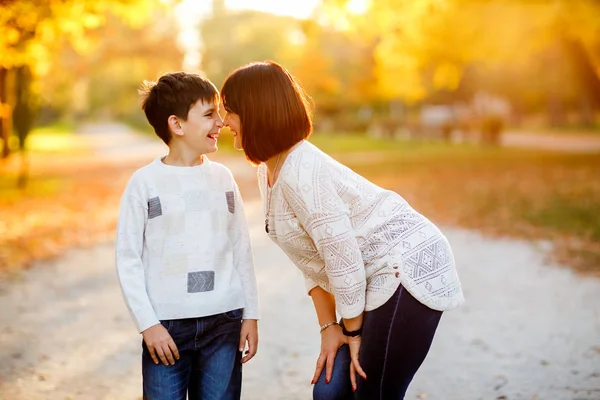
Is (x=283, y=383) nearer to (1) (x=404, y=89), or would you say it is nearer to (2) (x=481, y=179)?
(2) (x=481, y=179)

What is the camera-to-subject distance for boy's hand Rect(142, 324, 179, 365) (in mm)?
2449

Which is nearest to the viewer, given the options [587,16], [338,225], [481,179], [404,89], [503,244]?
[338,225]

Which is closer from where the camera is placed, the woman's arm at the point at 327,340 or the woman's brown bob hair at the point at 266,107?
the woman's brown bob hair at the point at 266,107

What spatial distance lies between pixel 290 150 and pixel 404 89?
36.0 meters

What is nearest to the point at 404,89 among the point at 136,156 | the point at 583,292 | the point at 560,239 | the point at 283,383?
the point at 136,156

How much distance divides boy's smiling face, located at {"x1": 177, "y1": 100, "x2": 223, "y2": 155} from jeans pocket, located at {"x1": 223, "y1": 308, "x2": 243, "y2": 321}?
642 millimetres

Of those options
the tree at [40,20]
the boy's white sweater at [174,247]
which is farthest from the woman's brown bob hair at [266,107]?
the tree at [40,20]

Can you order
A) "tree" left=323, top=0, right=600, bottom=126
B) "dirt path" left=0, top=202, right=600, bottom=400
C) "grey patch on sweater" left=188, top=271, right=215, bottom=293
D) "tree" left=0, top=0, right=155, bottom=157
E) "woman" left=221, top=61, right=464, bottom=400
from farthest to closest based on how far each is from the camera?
"tree" left=323, top=0, right=600, bottom=126
"tree" left=0, top=0, right=155, bottom=157
"dirt path" left=0, top=202, right=600, bottom=400
"grey patch on sweater" left=188, top=271, right=215, bottom=293
"woman" left=221, top=61, right=464, bottom=400

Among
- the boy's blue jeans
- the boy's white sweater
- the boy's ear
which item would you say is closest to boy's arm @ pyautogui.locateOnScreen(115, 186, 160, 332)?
the boy's white sweater

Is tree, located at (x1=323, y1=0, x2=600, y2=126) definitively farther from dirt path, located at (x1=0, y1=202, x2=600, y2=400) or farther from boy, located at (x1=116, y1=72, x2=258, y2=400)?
boy, located at (x1=116, y1=72, x2=258, y2=400)

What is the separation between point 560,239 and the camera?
8.91m

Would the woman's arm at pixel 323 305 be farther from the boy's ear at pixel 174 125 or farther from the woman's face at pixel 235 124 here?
the boy's ear at pixel 174 125

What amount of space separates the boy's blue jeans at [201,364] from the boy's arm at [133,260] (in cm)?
10

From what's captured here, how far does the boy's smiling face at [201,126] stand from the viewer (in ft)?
8.47
